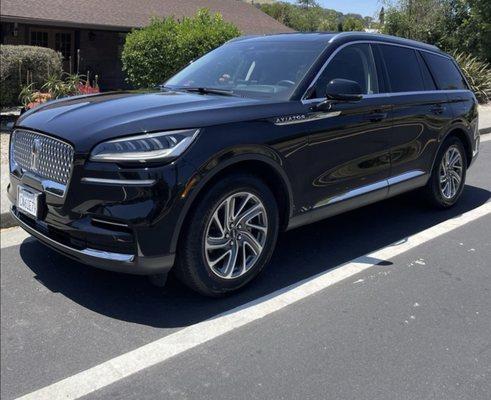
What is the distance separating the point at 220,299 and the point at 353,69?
2.30 metres

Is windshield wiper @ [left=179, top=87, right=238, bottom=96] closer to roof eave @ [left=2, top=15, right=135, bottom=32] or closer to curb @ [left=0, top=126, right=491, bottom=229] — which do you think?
curb @ [left=0, top=126, right=491, bottom=229]

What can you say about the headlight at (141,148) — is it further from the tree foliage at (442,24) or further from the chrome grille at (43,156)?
the tree foliage at (442,24)

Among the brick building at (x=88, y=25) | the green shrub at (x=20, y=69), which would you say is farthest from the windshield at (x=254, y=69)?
the brick building at (x=88, y=25)

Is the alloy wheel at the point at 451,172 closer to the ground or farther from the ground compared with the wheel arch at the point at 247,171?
closer to the ground

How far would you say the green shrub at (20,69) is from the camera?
34.7 ft

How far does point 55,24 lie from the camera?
1708 centimetres

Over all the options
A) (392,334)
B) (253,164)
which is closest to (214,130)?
(253,164)

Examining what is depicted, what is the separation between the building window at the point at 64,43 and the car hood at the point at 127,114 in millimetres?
16657

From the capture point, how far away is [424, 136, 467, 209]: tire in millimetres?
6012

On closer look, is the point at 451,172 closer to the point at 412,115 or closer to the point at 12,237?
the point at 412,115

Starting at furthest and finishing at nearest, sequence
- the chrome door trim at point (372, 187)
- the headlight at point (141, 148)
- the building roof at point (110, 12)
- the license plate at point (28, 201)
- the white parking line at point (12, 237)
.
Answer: the building roof at point (110, 12), the white parking line at point (12, 237), the chrome door trim at point (372, 187), the license plate at point (28, 201), the headlight at point (141, 148)

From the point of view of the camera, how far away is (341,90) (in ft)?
14.2

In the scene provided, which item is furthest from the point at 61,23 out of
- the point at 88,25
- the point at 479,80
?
the point at 479,80

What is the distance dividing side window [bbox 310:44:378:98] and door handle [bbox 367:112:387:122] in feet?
0.73
